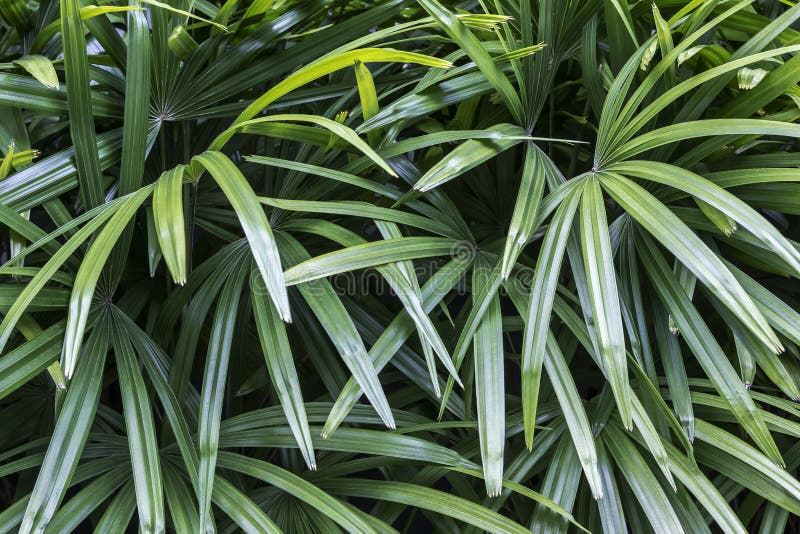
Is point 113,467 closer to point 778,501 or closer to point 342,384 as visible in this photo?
point 342,384

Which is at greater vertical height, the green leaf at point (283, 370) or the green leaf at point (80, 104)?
the green leaf at point (80, 104)

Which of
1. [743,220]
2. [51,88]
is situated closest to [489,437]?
[743,220]

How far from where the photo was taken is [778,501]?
2.41ft

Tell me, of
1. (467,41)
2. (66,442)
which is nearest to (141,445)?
(66,442)

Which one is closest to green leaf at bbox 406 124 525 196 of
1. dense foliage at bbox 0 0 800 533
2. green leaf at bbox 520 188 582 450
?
dense foliage at bbox 0 0 800 533

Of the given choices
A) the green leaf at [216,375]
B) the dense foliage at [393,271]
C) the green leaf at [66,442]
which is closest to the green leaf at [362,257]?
the dense foliage at [393,271]

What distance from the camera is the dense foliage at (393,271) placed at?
0.65 meters

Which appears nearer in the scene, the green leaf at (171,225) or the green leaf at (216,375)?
the green leaf at (171,225)

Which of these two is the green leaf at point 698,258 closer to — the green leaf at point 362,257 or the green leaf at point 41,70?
the green leaf at point 362,257

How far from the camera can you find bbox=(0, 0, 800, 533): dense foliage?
645 millimetres

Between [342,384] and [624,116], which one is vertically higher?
[624,116]

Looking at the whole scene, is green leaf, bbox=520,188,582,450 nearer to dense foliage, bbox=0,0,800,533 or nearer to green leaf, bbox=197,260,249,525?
dense foliage, bbox=0,0,800,533

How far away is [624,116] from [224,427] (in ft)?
1.79

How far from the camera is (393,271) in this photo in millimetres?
672
